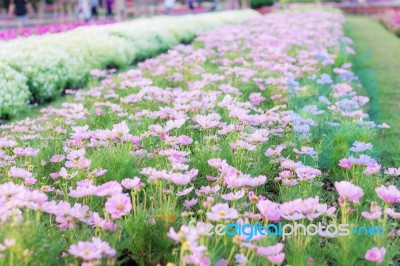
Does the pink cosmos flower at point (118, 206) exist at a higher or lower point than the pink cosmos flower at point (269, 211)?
higher

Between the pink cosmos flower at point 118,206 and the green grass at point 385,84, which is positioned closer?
the pink cosmos flower at point 118,206

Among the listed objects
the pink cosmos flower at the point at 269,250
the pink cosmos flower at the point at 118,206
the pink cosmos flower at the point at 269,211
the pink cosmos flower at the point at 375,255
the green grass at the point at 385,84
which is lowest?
the green grass at the point at 385,84

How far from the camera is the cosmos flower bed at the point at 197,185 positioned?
5.76 ft

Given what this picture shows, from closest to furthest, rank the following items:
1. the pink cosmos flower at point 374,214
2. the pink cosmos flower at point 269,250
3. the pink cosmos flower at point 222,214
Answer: the pink cosmos flower at point 269,250
the pink cosmos flower at point 222,214
the pink cosmos flower at point 374,214

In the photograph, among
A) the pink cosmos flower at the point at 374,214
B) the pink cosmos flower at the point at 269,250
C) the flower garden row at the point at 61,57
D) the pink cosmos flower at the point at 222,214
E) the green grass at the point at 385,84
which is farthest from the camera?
the flower garden row at the point at 61,57

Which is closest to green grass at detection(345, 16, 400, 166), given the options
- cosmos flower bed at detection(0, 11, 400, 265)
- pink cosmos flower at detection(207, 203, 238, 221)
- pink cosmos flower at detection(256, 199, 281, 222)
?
cosmos flower bed at detection(0, 11, 400, 265)

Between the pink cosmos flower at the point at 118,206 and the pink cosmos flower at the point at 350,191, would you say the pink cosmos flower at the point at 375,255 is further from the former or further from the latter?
the pink cosmos flower at the point at 118,206

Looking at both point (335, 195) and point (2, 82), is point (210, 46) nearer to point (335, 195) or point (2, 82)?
point (2, 82)

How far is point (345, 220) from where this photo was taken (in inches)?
75.1

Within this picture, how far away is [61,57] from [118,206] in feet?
17.0

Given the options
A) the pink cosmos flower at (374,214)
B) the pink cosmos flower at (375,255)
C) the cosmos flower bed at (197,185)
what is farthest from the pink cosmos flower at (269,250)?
the pink cosmos flower at (374,214)

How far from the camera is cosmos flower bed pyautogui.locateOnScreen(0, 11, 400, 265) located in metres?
1.76

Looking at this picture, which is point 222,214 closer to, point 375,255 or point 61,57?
point 375,255

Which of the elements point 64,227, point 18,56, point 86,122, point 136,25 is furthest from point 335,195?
point 136,25
